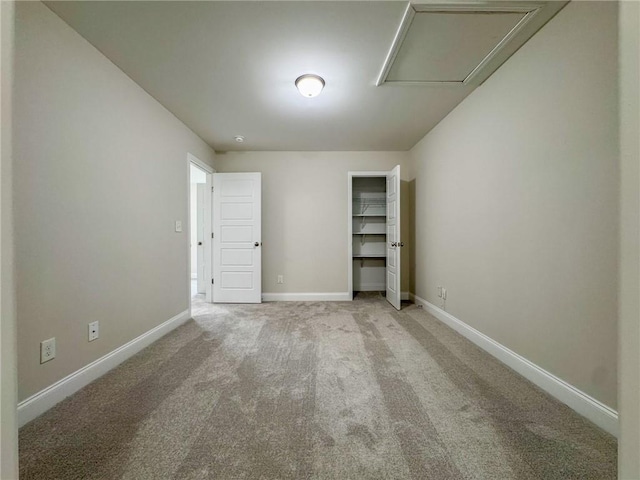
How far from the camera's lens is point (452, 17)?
1.54m

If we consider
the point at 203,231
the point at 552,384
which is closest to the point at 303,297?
the point at 203,231

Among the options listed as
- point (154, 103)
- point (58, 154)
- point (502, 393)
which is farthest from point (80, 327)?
point (502, 393)

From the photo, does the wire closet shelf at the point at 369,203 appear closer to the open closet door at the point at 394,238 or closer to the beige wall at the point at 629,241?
the open closet door at the point at 394,238

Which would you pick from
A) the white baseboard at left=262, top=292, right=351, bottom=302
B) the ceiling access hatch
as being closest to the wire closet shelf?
the white baseboard at left=262, top=292, right=351, bottom=302

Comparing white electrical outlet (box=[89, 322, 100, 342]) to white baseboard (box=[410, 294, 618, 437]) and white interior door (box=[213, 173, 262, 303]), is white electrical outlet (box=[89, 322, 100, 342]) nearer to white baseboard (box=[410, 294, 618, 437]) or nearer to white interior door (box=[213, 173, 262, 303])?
white interior door (box=[213, 173, 262, 303])

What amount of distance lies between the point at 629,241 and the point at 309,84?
2.20 metres

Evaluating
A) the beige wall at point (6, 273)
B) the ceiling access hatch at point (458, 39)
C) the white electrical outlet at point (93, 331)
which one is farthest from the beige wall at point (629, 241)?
the white electrical outlet at point (93, 331)

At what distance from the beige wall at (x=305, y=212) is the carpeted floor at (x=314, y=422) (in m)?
1.86

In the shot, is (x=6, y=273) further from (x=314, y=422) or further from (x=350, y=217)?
(x=350, y=217)

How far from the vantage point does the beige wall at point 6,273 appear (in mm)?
583

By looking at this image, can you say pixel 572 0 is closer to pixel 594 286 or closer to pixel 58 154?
pixel 594 286

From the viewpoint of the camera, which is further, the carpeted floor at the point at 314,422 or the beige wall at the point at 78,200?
the beige wall at the point at 78,200

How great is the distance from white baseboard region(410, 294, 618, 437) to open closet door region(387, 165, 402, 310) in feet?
3.55

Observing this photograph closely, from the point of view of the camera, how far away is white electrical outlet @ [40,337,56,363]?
1437mm
